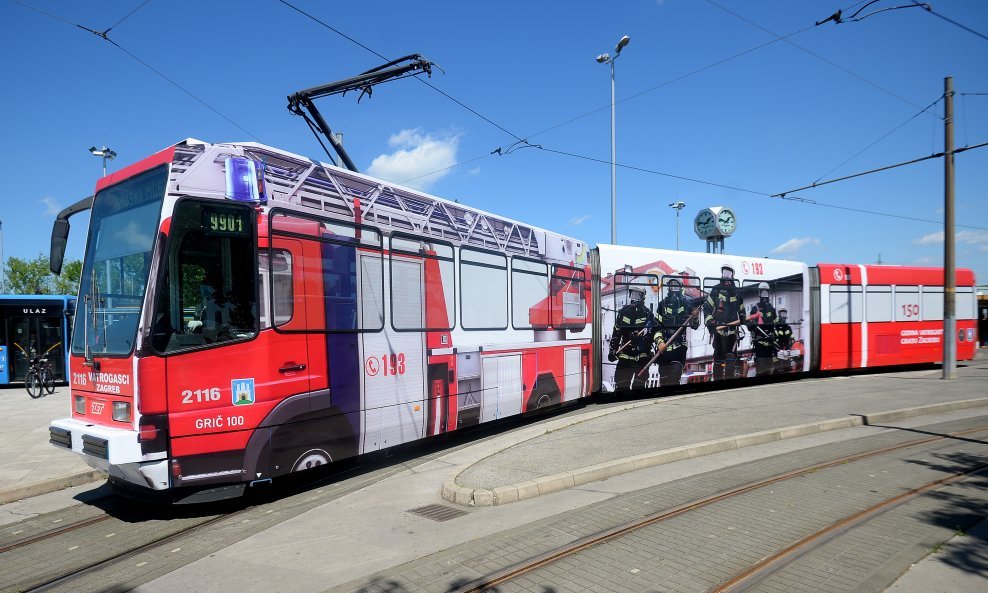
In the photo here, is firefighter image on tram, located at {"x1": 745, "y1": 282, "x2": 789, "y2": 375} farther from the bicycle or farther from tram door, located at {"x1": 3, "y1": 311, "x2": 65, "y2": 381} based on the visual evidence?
tram door, located at {"x1": 3, "y1": 311, "x2": 65, "y2": 381}

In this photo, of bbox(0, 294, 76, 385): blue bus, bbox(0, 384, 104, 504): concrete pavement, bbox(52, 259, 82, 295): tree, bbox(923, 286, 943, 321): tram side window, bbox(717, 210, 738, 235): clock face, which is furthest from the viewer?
bbox(52, 259, 82, 295): tree

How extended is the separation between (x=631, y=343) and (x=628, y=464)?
669 cm

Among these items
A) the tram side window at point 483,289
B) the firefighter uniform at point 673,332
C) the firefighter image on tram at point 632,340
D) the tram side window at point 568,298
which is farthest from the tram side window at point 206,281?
the firefighter uniform at point 673,332

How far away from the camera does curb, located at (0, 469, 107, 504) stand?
707 centimetres

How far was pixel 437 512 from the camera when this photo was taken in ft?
20.2

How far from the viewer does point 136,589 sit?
4.43 m

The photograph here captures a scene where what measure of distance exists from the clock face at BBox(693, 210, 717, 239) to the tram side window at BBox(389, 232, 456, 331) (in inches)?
741

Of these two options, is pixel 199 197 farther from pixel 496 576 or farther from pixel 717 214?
pixel 717 214

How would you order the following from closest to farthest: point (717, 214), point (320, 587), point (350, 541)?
point (320, 587) < point (350, 541) < point (717, 214)

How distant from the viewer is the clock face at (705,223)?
24625mm

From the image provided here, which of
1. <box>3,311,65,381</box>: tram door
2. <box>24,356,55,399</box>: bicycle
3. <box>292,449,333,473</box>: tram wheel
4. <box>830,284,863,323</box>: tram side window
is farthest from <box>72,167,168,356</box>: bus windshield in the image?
<box>830,284,863,323</box>: tram side window

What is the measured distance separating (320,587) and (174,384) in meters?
2.54

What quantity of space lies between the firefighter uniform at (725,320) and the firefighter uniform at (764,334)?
0.62m

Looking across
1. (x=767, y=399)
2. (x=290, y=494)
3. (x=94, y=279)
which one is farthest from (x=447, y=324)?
(x=767, y=399)
